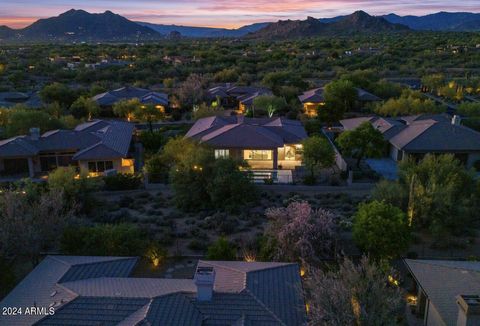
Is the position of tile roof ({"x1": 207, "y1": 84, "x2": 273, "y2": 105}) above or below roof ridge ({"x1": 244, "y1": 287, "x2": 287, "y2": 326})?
above

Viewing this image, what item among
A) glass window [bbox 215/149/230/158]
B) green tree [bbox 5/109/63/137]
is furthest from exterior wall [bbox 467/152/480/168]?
green tree [bbox 5/109/63/137]

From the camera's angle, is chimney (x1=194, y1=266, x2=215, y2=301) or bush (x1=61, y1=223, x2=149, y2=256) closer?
chimney (x1=194, y1=266, x2=215, y2=301)

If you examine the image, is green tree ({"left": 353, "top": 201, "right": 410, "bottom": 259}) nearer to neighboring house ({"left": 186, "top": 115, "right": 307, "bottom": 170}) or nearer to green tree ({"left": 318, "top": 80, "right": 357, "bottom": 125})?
neighboring house ({"left": 186, "top": 115, "right": 307, "bottom": 170})

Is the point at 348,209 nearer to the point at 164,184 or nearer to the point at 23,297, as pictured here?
the point at 164,184

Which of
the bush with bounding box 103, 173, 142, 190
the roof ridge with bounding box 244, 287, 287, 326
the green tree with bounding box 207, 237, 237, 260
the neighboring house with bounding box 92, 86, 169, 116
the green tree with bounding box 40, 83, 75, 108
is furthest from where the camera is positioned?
the green tree with bounding box 40, 83, 75, 108

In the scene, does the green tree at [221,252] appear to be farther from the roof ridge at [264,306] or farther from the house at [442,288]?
the house at [442,288]

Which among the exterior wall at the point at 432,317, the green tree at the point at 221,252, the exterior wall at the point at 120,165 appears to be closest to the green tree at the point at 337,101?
the exterior wall at the point at 120,165

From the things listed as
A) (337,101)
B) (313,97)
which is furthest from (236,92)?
(337,101)

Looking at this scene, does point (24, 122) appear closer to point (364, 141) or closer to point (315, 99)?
point (364, 141)
